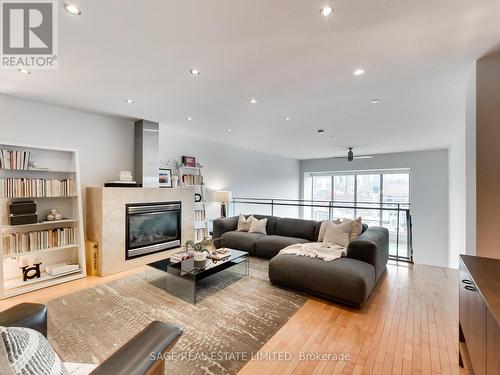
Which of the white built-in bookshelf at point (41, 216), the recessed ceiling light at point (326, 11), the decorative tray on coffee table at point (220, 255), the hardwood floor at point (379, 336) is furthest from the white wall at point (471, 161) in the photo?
the white built-in bookshelf at point (41, 216)

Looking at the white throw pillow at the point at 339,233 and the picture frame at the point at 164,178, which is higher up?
the picture frame at the point at 164,178

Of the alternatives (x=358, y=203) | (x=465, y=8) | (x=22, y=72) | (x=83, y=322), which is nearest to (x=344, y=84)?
(x=465, y=8)

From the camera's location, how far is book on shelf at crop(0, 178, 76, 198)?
9.64 ft

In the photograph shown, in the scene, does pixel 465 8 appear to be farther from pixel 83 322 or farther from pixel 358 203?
pixel 358 203

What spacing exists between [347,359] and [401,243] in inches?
283

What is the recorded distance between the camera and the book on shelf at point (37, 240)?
297 centimetres

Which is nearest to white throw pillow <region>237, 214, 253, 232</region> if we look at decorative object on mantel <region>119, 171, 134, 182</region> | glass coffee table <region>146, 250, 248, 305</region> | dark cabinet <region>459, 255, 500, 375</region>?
glass coffee table <region>146, 250, 248, 305</region>

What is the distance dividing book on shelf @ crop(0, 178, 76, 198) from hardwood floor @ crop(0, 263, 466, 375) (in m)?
1.26

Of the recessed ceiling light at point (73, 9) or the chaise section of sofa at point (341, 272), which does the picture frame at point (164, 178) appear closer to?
the chaise section of sofa at point (341, 272)

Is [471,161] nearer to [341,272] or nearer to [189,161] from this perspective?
[341,272]

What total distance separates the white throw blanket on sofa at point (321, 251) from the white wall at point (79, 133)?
3.35 meters

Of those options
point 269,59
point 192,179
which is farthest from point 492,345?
point 192,179

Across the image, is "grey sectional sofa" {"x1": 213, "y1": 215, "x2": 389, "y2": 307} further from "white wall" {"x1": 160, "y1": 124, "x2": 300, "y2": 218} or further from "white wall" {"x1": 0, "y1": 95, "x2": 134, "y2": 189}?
"white wall" {"x1": 0, "y1": 95, "x2": 134, "y2": 189}

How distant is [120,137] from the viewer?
430cm
